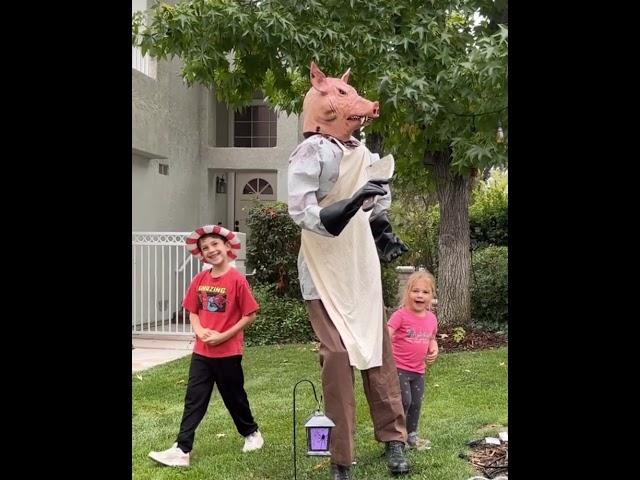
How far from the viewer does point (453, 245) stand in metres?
8.30

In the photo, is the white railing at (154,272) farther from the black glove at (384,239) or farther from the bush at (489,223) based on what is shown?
the black glove at (384,239)

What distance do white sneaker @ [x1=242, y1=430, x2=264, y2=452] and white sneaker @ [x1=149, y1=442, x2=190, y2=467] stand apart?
1.31 ft

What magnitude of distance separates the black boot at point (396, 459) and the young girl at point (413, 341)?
0.44 m

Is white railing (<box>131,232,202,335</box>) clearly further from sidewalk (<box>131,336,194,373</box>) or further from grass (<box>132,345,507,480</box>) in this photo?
grass (<box>132,345,507,480</box>)

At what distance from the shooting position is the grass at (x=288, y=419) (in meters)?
3.90

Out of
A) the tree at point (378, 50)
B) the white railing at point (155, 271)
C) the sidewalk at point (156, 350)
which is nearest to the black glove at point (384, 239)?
the tree at point (378, 50)

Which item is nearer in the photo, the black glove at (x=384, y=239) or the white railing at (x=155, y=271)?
the black glove at (x=384, y=239)

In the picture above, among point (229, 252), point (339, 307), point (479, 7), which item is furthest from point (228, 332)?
point (479, 7)

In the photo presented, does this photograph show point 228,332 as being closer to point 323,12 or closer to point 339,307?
point 339,307

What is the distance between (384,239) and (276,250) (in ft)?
18.6

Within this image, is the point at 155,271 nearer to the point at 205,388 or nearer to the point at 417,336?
the point at 205,388

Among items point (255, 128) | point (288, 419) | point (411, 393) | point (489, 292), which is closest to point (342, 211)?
point (411, 393)

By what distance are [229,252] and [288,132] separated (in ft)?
27.9

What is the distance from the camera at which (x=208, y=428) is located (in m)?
4.95
